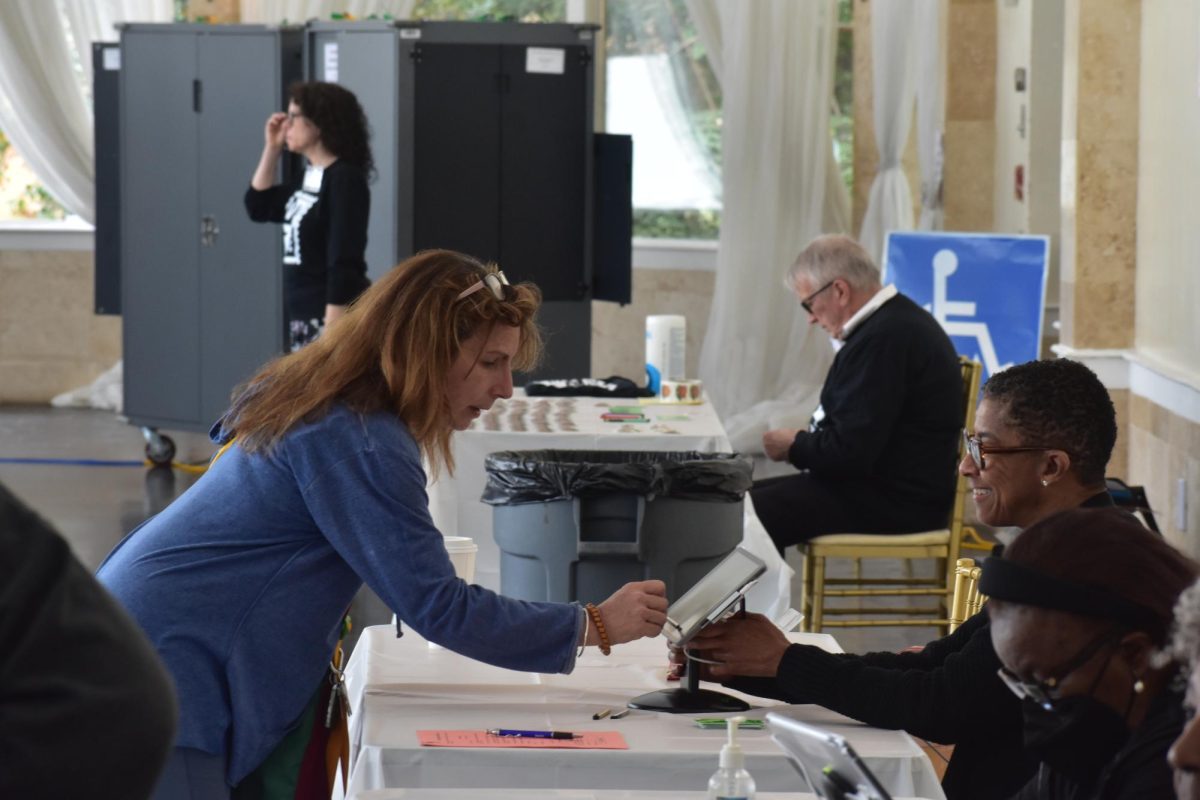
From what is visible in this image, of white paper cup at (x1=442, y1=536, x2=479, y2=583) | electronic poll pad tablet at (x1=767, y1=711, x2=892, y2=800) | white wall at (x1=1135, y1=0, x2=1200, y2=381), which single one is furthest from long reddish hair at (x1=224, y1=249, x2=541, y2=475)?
white wall at (x1=1135, y1=0, x2=1200, y2=381)

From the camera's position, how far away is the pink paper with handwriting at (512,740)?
80.4 inches

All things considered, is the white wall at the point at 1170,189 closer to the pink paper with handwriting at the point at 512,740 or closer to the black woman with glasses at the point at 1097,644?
the pink paper with handwriting at the point at 512,740

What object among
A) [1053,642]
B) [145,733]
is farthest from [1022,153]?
[145,733]

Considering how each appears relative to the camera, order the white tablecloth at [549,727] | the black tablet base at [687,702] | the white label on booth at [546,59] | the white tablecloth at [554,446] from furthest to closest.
→ the white label on booth at [546,59]
the white tablecloth at [554,446]
the black tablet base at [687,702]
the white tablecloth at [549,727]

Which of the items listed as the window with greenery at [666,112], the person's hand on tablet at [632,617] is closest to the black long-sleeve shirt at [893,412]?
the person's hand on tablet at [632,617]

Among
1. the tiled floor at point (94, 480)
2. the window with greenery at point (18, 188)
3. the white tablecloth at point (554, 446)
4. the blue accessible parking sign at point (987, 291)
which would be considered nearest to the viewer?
the white tablecloth at point (554, 446)

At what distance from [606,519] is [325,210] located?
113 inches

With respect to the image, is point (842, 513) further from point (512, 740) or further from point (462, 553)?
point (512, 740)

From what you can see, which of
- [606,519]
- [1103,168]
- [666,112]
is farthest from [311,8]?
[606,519]

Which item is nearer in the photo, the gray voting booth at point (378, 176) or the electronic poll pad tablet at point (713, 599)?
the electronic poll pad tablet at point (713, 599)

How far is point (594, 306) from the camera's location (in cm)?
955

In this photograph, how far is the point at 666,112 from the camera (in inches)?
381

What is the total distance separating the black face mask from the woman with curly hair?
4437 millimetres

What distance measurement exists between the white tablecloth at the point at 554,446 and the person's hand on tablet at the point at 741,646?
1.88 m
